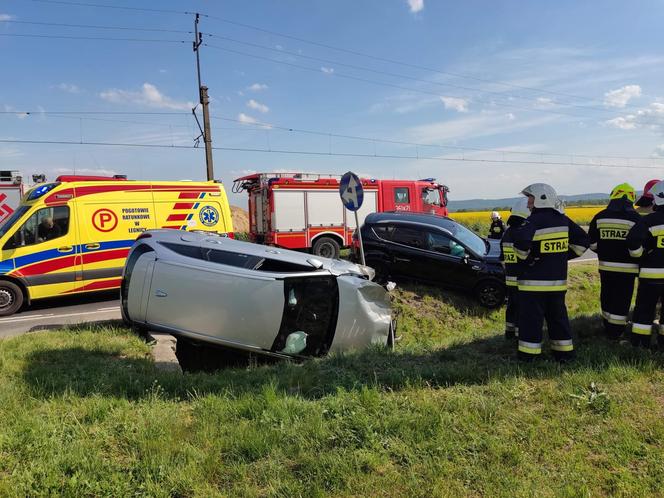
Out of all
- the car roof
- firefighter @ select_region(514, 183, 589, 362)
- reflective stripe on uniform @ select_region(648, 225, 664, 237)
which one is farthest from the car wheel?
firefighter @ select_region(514, 183, 589, 362)

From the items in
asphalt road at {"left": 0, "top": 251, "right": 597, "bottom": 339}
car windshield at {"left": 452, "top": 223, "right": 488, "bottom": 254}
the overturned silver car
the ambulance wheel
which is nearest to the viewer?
the overturned silver car

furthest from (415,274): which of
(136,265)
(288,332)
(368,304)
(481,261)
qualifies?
(136,265)

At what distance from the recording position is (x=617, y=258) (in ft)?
16.9

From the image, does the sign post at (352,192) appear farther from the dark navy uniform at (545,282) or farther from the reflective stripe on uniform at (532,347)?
the reflective stripe on uniform at (532,347)

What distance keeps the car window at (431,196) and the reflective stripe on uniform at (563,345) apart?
13036mm

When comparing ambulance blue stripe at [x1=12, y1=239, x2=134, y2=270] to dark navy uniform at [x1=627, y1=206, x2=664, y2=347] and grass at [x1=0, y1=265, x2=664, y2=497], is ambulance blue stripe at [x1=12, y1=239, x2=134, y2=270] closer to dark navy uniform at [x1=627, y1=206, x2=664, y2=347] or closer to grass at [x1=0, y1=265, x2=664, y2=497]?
grass at [x1=0, y1=265, x2=664, y2=497]

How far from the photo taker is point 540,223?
4.25 m

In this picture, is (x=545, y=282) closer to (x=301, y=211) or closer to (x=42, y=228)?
(x=42, y=228)

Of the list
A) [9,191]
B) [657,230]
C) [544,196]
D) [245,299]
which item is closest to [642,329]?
[657,230]

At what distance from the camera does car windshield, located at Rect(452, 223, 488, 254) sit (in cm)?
945

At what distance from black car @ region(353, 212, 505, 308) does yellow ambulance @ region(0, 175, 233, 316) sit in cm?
447

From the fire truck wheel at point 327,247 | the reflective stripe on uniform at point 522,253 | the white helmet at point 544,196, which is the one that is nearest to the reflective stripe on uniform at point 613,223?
the white helmet at point 544,196

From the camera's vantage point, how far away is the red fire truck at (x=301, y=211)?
14.0 metres

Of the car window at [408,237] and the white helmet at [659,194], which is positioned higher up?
the white helmet at [659,194]
